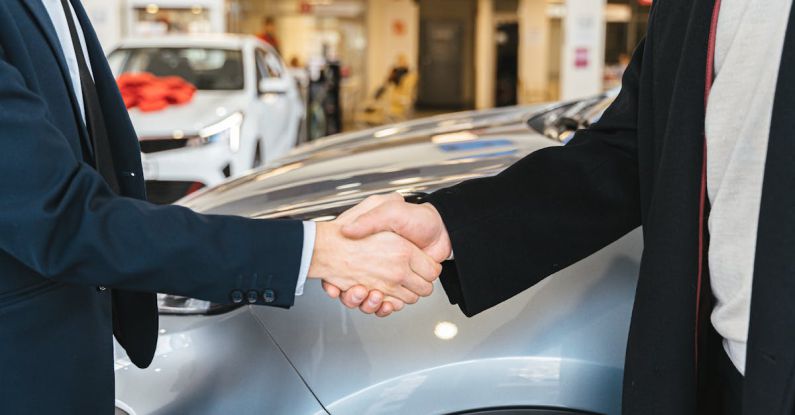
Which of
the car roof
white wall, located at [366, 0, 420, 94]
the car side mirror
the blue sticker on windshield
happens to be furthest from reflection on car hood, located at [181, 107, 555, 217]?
white wall, located at [366, 0, 420, 94]

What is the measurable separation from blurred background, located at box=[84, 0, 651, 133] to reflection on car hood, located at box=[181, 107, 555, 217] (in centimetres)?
760

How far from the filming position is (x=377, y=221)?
5.13 feet

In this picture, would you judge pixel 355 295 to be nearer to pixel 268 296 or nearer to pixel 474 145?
pixel 268 296

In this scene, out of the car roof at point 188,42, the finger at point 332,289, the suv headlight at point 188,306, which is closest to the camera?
the finger at point 332,289

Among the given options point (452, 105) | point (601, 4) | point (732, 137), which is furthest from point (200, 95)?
point (452, 105)

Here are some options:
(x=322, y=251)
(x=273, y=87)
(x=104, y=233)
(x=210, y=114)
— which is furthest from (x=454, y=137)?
(x=273, y=87)

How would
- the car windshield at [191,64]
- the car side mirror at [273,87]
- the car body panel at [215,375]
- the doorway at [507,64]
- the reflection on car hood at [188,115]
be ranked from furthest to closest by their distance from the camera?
the doorway at [507,64] → the car windshield at [191,64] → the car side mirror at [273,87] → the reflection on car hood at [188,115] → the car body panel at [215,375]

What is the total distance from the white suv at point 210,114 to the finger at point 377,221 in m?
4.10

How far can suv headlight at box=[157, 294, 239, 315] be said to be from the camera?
179 centimetres

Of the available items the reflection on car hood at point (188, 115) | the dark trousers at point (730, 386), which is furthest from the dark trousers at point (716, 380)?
the reflection on car hood at point (188, 115)

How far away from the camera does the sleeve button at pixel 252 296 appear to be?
129 cm

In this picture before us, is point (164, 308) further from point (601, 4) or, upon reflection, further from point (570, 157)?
point (601, 4)

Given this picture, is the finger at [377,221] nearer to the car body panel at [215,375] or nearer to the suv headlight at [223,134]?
the car body panel at [215,375]

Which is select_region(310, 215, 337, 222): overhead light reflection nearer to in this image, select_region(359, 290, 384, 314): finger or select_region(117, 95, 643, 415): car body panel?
select_region(117, 95, 643, 415): car body panel
